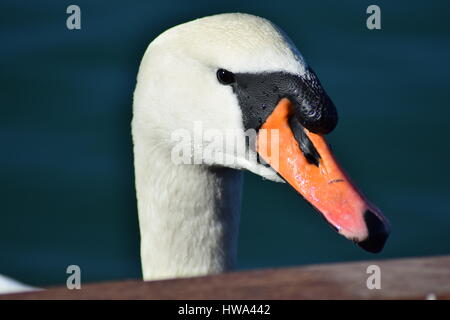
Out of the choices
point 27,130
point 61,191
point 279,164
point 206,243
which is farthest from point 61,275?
point 279,164

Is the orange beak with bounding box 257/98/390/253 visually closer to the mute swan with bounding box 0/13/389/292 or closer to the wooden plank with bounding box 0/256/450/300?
the mute swan with bounding box 0/13/389/292

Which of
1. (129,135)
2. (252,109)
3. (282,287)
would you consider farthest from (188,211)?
(129,135)

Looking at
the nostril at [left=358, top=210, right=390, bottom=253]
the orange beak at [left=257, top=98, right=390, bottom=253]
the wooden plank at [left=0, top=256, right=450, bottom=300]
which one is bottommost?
the wooden plank at [left=0, top=256, right=450, bottom=300]

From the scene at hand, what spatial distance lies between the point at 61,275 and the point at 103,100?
1.31 meters

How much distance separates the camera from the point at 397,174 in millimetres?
6566

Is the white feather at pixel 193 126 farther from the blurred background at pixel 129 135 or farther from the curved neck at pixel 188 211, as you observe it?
the blurred background at pixel 129 135

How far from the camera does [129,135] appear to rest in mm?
6711

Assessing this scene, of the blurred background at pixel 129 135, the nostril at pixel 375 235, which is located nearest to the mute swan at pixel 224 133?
the nostril at pixel 375 235

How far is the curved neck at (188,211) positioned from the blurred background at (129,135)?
2.20m

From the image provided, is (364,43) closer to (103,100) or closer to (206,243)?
(103,100)

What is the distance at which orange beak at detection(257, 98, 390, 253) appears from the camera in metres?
3.39

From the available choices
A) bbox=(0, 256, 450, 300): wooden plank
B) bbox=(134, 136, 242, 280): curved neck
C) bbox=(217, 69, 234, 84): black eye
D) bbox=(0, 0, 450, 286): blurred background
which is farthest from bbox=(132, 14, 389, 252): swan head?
bbox=(0, 0, 450, 286): blurred background

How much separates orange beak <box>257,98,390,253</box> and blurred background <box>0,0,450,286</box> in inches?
109

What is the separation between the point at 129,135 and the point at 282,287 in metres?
4.68
